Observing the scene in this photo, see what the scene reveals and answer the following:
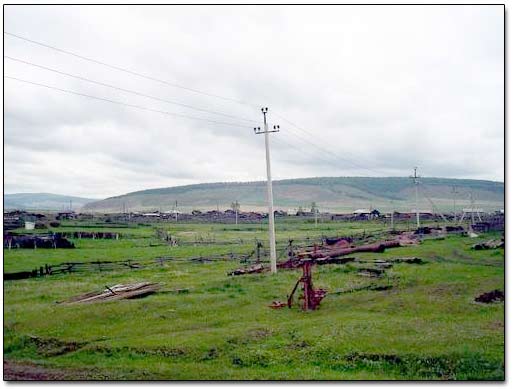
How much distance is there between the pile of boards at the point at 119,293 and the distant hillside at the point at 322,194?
3317 centimetres

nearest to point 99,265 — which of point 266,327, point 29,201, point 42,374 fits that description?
point 29,201

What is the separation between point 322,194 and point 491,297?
76845mm

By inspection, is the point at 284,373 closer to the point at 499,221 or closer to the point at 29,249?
the point at 499,221

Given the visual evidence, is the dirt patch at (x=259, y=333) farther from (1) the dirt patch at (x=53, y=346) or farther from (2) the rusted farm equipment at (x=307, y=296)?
(1) the dirt patch at (x=53, y=346)

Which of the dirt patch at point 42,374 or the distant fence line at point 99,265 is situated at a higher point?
the distant fence line at point 99,265

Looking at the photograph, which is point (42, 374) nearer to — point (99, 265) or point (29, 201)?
point (99, 265)

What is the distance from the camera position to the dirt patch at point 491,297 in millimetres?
17873

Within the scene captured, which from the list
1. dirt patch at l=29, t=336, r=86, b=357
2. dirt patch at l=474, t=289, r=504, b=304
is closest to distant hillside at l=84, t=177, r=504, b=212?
dirt patch at l=474, t=289, r=504, b=304

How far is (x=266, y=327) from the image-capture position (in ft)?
55.7

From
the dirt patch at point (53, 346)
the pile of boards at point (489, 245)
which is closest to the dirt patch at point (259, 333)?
the dirt patch at point (53, 346)

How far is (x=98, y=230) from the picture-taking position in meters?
47.2

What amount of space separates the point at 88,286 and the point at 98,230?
2404cm

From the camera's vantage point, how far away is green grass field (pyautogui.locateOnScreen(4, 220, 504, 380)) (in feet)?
45.9

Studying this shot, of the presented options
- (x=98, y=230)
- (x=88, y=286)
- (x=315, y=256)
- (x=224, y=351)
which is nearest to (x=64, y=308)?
(x=88, y=286)
